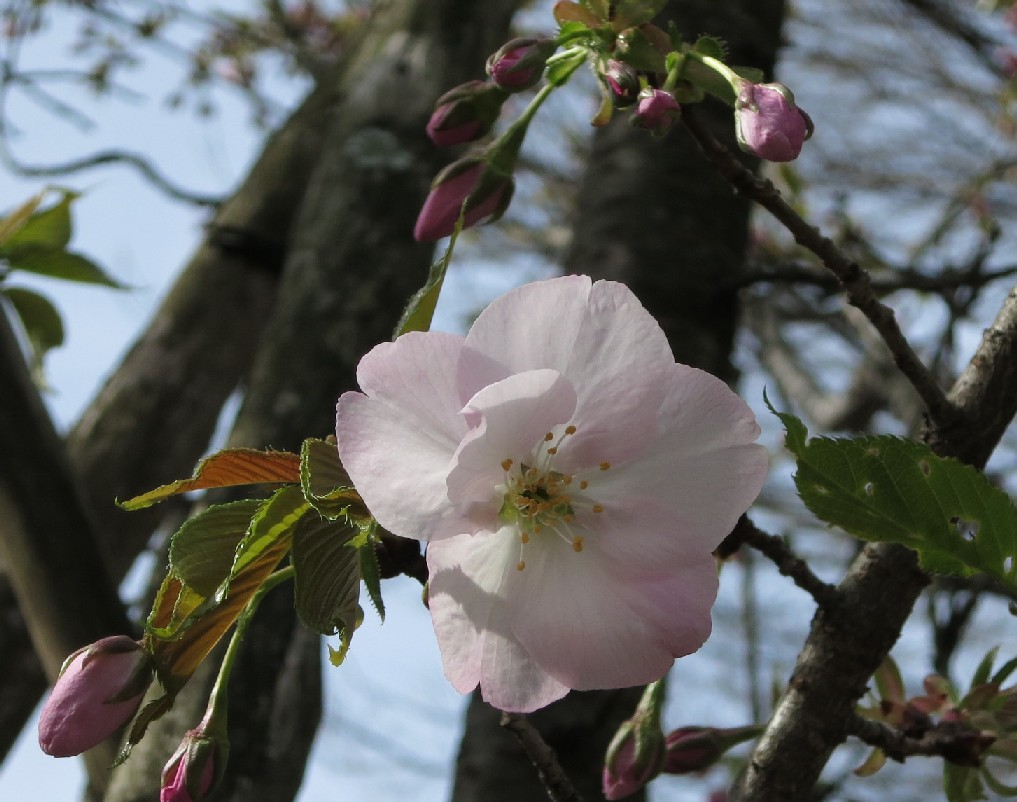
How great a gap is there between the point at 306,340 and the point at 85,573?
392 millimetres

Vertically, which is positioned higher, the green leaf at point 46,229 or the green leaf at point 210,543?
the green leaf at point 210,543

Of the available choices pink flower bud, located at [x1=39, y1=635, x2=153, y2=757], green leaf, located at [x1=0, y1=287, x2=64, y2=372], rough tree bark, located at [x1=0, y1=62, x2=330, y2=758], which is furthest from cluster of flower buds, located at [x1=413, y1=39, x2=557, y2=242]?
rough tree bark, located at [x1=0, y1=62, x2=330, y2=758]

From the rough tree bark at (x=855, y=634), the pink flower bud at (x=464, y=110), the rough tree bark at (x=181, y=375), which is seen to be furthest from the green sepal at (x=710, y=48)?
the rough tree bark at (x=181, y=375)

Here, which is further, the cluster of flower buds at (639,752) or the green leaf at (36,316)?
the green leaf at (36,316)

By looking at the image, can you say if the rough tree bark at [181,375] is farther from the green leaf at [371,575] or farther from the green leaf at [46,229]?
the green leaf at [371,575]

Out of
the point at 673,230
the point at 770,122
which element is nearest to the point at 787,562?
the point at 770,122

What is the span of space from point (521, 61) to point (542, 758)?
1.45 ft

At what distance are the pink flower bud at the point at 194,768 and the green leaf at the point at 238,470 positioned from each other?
0.16 m

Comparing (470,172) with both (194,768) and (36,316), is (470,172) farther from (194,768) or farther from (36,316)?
(36,316)

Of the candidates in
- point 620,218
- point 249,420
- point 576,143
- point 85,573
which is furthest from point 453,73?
point 576,143

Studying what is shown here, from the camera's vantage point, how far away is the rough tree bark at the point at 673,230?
1521 mm

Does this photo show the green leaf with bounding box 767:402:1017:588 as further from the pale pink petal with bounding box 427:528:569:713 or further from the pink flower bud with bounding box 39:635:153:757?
the pink flower bud with bounding box 39:635:153:757

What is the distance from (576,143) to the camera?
434cm

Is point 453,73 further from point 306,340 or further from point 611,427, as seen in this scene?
point 611,427
